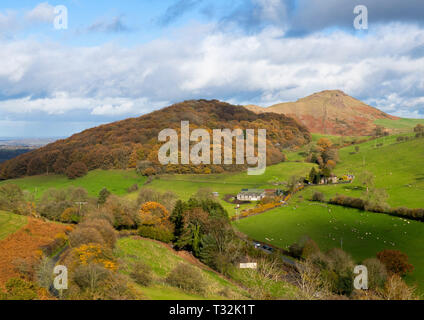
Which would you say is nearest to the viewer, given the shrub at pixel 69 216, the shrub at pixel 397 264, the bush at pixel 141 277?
the bush at pixel 141 277

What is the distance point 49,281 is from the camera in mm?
24500

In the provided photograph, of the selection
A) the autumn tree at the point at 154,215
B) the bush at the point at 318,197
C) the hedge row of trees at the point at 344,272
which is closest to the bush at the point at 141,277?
the hedge row of trees at the point at 344,272

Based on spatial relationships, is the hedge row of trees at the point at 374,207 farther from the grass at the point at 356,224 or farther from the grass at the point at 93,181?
the grass at the point at 93,181

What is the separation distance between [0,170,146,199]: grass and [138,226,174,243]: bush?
49118 millimetres

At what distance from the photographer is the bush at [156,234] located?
52094 mm

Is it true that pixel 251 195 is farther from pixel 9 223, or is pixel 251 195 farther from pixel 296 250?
pixel 9 223

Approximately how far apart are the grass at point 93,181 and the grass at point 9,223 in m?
51.1

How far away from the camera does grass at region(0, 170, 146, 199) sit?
103125mm

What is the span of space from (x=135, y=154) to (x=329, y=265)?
334 ft

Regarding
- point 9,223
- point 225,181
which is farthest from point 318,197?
point 9,223

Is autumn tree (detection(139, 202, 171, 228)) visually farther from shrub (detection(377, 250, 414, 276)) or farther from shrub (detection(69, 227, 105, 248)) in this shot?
shrub (detection(377, 250, 414, 276))

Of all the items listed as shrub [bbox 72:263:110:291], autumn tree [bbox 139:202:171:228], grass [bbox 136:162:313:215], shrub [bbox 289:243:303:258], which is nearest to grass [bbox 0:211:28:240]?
autumn tree [bbox 139:202:171:228]

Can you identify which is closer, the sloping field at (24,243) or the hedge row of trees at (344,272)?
the sloping field at (24,243)

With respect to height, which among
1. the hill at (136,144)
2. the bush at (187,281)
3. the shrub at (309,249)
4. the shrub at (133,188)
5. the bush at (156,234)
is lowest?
the shrub at (309,249)
